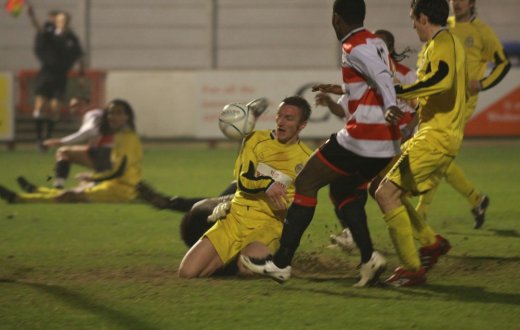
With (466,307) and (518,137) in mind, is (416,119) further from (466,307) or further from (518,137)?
(518,137)

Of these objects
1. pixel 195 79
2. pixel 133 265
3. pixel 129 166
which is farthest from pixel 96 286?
pixel 195 79

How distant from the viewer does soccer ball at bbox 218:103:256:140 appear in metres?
8.39

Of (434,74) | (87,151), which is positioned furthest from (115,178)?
(434,74)

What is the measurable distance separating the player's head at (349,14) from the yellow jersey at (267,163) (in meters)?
1.14

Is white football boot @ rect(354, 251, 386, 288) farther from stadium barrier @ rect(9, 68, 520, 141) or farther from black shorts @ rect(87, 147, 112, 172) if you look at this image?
stadium barrier @ rect(9, 68, 520, 141)

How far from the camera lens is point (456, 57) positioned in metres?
7.55

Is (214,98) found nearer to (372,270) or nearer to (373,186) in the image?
(373,186)

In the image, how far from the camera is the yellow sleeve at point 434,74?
738cm

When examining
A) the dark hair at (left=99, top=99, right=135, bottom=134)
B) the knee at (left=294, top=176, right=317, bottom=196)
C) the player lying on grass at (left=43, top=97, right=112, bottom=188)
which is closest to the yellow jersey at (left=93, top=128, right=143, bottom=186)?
the dark hair at (left=99, top=99, right=135, bottom=134)

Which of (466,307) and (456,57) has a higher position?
(456,57)

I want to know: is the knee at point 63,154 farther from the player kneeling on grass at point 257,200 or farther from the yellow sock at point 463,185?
the player kneeling on grass at point 257,200

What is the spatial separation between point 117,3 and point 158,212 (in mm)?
14045

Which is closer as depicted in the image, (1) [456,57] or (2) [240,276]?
(1) [456,57]

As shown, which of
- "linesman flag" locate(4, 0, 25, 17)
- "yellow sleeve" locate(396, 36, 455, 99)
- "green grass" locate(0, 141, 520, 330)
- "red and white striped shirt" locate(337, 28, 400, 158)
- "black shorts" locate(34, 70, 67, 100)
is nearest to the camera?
"green grass" locate(0, 141, 520, 330)
